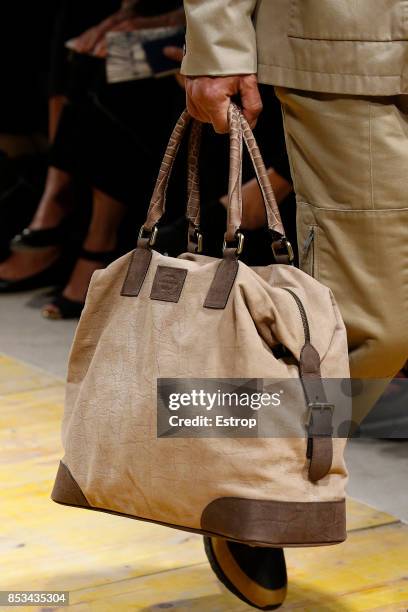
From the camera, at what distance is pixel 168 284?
1485 millimetres

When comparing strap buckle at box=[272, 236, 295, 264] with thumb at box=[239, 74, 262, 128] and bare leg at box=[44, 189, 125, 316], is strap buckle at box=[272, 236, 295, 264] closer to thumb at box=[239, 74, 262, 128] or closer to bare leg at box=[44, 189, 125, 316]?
thumb at box=[239, 74, 262, 128]

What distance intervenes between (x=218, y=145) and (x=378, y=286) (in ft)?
5.40

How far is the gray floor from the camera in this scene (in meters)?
2.12

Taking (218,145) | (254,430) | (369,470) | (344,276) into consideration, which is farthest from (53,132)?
(254,430)

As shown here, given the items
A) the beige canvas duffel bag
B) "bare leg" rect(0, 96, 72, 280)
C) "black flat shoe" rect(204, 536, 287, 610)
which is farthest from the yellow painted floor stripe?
"bare leg" rect(0, 96, 72, 280)

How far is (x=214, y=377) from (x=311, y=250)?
38 centimetres

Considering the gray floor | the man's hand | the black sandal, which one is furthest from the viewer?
the black sandal

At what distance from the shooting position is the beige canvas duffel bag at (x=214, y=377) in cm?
140

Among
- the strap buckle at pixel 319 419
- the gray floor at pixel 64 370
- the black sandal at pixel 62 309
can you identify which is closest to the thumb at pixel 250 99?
the strap buckle at pixel 319 419

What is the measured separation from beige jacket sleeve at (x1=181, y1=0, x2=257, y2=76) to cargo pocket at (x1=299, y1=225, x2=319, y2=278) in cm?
24

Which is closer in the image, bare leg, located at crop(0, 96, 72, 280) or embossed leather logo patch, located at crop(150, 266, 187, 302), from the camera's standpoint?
embossed leather logo patch, located at crop(150, 266, 187, 302)

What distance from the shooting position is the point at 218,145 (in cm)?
→ 329

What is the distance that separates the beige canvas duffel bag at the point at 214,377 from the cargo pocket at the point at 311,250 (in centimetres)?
19

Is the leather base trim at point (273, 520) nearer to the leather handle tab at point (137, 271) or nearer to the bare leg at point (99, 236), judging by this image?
the leather handle tab at point (137, 271)
